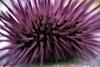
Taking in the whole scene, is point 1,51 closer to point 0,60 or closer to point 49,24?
point 0,60

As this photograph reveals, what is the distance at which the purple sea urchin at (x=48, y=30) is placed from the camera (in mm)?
704

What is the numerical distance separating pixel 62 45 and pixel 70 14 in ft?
0.30

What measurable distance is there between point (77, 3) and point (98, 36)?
0.35ft

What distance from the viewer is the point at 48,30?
0.71m

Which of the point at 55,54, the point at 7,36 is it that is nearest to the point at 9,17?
the point at 7,36

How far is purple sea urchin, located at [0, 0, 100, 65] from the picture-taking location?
0.70 m

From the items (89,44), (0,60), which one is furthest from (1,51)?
(89,44)

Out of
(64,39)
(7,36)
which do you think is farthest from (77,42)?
(7,36)

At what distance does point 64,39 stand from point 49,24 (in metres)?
0.05

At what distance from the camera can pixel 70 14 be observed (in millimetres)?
734

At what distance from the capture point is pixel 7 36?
71cm

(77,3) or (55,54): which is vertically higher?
(77,3)

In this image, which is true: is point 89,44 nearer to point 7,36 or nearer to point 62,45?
point 62,45

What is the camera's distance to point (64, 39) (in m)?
0.71
